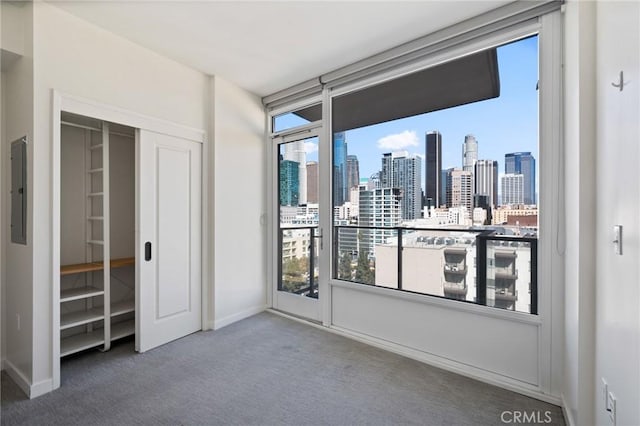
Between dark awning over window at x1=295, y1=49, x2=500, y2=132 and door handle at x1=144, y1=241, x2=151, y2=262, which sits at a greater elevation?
dark awning over window at x1=295, y1=49, x2=500, y2=132

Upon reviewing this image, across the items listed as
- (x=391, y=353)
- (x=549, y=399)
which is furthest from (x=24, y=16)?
(x=549, y=399)

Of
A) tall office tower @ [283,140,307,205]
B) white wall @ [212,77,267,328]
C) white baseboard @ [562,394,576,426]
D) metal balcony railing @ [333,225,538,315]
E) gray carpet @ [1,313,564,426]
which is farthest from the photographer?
tall office tower @ [283,140,307,205]

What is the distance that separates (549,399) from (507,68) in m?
2.48

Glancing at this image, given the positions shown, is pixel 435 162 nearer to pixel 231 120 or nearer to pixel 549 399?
pixel 549 399

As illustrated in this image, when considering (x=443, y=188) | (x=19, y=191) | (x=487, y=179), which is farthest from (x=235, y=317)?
(x=487, y=179)

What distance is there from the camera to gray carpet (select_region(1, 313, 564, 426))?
6.25 feet

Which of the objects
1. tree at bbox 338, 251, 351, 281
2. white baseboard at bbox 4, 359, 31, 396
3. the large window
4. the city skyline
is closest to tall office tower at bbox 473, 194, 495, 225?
→ the large window

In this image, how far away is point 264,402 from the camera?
206cm

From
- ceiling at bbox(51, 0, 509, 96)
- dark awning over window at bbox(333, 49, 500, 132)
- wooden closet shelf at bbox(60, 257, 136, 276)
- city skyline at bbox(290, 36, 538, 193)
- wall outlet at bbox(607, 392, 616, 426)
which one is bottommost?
wall outlet at bbox(607, 392, 616, 426)

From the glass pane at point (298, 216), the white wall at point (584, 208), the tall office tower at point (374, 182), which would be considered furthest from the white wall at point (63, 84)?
the white wall at point (584, 208)

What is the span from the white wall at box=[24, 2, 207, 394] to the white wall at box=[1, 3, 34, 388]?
0.16ft

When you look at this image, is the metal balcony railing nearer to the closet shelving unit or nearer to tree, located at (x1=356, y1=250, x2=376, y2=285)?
tree, located at (x1=356, y1=250, x2=376, y2=285)

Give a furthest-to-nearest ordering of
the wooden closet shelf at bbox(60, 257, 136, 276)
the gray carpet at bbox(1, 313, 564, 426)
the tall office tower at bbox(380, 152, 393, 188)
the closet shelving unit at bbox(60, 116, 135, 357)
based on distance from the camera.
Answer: the tall office tower at bbox(380, 152, 393, 188) → the closet shelving unit at bbox(60, 116, 135, 357) → the wooden closet shelf at bbox(60, 257, 136, 276) → the gray carpet at bbox(1, 313, 564, 426)

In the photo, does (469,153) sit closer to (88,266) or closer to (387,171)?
(387,171)
